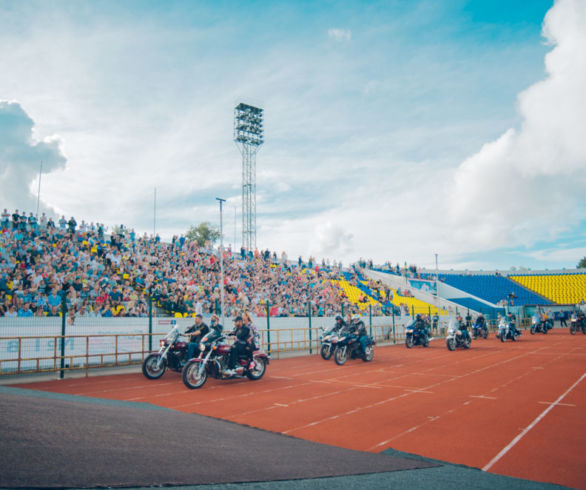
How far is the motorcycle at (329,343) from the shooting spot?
17.7 meters

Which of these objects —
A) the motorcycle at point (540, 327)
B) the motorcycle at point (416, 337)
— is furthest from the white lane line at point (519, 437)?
the motorcycle at point (540, 327)

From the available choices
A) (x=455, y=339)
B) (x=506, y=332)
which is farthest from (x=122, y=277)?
(x=506, y=332)

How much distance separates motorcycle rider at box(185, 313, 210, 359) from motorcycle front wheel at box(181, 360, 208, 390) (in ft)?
2.94

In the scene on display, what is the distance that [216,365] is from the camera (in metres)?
12.4

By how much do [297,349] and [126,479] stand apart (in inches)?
720

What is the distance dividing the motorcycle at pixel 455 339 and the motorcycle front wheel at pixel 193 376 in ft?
49.0

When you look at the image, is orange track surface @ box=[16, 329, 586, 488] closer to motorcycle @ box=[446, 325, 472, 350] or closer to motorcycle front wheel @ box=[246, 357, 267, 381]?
motorcycle front wheel @ box=[246, 357, 267, 381]

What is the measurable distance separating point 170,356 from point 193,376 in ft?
4.85

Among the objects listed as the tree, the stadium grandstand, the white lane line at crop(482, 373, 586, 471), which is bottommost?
the white lane line at crop(482, 373, 586, 471)

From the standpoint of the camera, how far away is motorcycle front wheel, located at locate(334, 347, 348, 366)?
17.1 metres

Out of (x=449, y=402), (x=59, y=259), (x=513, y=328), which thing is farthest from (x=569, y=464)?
(x=513, y=328)

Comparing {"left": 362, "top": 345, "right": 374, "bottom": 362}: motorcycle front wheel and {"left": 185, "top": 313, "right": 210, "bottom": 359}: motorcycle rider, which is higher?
{"left": 185, "top": 313, "right": 210, "bottom": 359}: motorcycle rider

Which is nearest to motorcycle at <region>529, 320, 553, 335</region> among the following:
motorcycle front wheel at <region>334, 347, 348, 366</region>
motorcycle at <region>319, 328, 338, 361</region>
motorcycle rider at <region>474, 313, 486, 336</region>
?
motorcycle rider at <region>474, 313, 486, 336</region>

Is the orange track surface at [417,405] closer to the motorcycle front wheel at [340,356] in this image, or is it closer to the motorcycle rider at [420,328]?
the motorcycle front wheel at [340,356]
